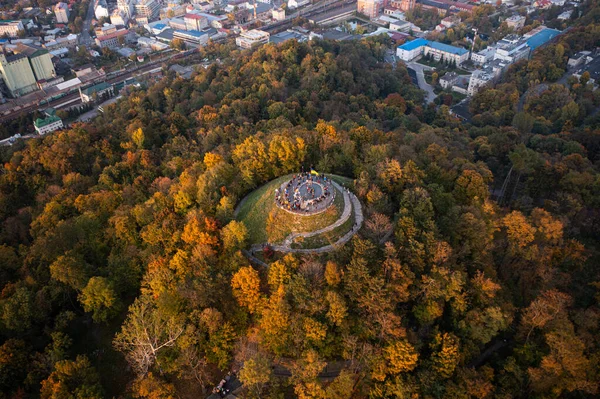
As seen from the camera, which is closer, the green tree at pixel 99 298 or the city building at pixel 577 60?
the green tree at pixel 99 298

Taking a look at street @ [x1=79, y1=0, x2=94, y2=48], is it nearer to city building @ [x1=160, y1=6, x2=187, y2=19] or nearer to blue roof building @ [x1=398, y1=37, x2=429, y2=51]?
city building @ [x1=160, y1=6, x2=187, y2=19]

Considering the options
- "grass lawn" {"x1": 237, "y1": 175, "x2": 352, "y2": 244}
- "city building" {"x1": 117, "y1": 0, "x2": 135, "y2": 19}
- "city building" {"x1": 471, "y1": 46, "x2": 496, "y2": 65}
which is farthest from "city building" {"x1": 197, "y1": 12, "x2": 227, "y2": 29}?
"grass lawn" {"x1": 237, "y1": 175, "x2": 352, "y2": 244}

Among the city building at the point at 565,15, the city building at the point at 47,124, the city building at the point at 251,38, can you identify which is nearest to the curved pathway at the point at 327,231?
the city building at the point at 47,124

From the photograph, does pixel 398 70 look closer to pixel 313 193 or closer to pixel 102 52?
pixel 313 193

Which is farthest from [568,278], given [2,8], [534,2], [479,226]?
[2,8]

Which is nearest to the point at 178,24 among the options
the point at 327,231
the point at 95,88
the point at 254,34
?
the point at 254,34

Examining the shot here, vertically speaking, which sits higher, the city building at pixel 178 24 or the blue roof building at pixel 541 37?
the city building at pixel 178 24

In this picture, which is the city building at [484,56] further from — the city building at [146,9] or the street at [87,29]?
the street at [87,29]
